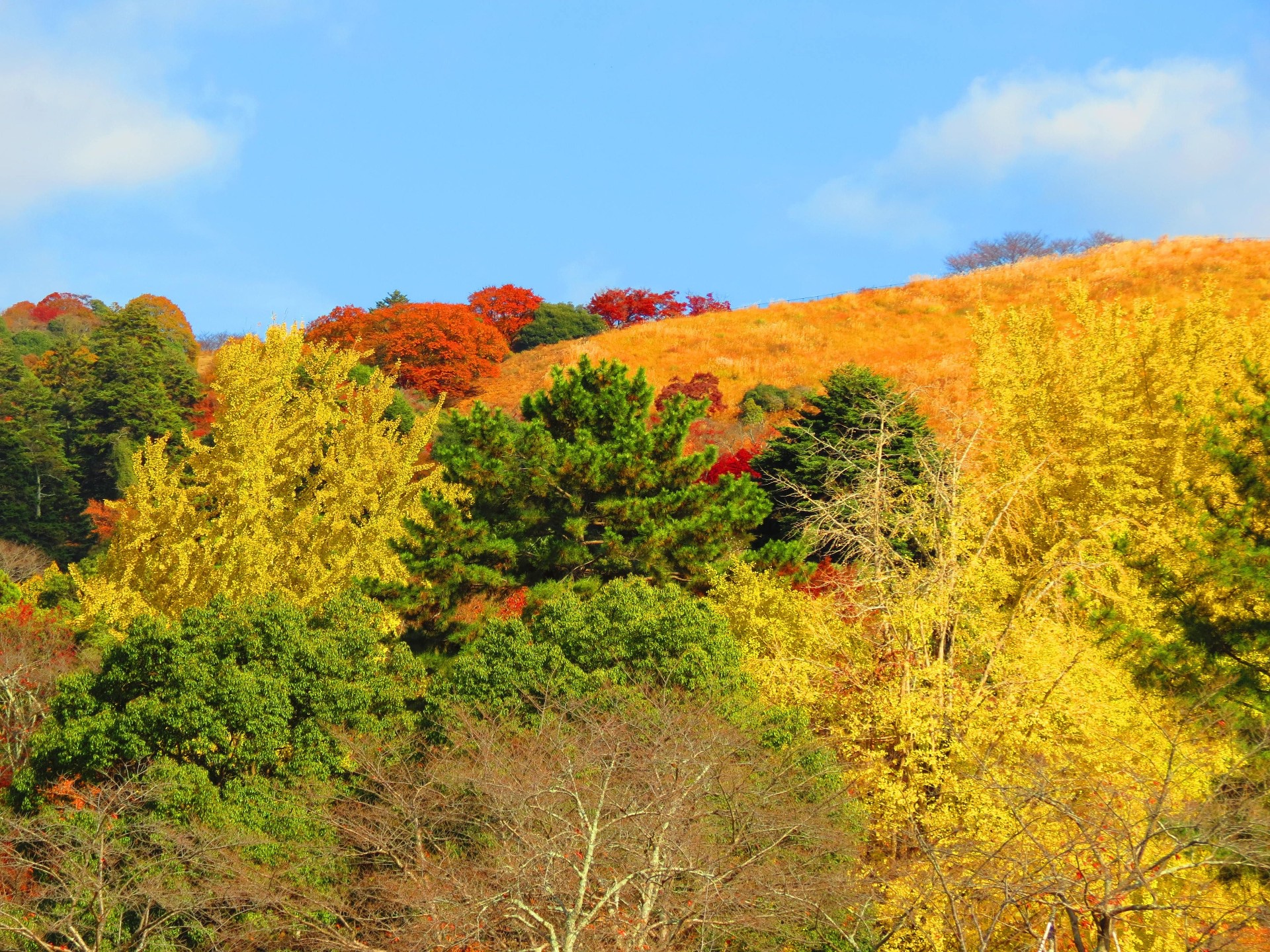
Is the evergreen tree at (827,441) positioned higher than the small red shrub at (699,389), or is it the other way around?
the small red shrub at (699,389)

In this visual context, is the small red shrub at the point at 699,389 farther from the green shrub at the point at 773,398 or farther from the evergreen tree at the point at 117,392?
the evergreen tree at the point at 117,392

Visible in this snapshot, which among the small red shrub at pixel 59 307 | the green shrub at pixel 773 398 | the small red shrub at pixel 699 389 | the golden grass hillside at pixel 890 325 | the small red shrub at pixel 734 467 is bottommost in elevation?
the small red shrub at pixel 734 467

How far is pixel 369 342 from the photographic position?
204 feet

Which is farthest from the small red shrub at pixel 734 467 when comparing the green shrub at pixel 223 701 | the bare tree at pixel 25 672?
the bare tree at pixel 25 672

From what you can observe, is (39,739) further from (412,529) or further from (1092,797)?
(1092,797)

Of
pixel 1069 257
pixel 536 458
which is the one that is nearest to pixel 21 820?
pixel 536 458

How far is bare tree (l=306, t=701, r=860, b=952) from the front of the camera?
12.8 metres

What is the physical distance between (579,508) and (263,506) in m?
7.40

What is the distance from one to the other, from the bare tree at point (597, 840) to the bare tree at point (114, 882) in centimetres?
162

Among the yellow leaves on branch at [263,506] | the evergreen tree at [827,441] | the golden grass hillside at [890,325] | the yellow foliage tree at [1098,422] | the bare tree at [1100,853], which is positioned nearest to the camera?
the bare tree at [1100,853]

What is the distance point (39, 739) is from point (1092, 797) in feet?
48.9

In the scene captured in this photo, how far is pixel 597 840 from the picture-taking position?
44.5ft

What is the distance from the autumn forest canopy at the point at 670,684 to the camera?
536 inches

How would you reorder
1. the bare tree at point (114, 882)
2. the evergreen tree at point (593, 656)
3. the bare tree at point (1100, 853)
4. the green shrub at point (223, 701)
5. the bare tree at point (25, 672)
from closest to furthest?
the bare tree at point (1100, 853)
the bare tree at point (114, 882)
the green shrub at point (223, 701)
the evergreen tree at point (593, 656)
the bare tree at point (25, 672)
